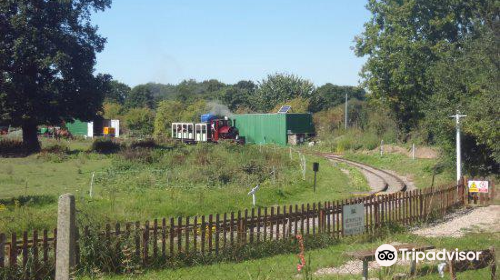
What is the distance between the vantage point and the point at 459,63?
2547cm

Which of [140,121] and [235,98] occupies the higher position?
[235,98]

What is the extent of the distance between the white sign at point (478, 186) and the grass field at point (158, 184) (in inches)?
185

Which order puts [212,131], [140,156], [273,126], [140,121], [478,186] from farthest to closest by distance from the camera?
[140,121]
[273,126]
[212,131]
[140,156]
[478,186]

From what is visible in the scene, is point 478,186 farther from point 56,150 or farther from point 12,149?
point 12,149

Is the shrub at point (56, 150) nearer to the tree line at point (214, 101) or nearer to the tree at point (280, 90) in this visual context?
the tree line at point (214, 101)

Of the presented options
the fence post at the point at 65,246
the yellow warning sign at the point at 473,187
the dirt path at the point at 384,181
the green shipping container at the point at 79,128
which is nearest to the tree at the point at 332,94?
the green shipping container at the point at 79,128

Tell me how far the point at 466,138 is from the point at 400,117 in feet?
67.5

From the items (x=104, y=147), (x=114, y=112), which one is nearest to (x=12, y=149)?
(x=104, y=147)

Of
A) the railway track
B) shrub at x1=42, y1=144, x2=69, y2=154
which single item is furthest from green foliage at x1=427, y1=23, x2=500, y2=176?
shrub at x1=42, y1=144, x2=69, y2=154

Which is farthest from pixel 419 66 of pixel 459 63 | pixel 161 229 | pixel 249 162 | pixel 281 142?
pixel 161 229

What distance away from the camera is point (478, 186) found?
64.7ft

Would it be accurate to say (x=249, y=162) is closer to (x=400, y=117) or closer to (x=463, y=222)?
(x=463, y=222)

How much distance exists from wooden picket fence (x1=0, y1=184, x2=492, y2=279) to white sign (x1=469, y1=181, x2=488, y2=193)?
4.22m

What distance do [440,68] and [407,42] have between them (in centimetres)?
1259
